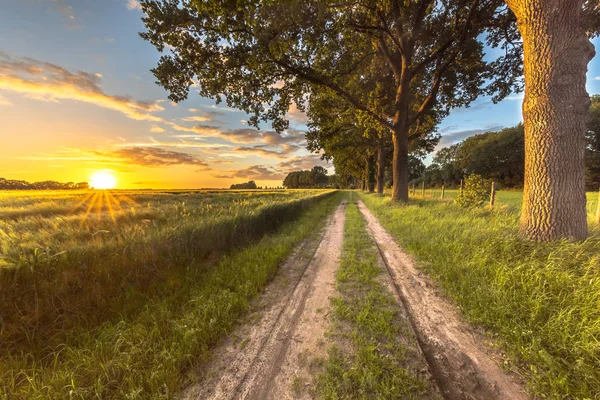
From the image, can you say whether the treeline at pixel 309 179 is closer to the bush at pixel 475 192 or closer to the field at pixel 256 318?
the bush at pixel 475 192

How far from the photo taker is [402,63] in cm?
1270

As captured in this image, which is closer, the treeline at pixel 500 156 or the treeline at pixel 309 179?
the treeline at pixel 500 156

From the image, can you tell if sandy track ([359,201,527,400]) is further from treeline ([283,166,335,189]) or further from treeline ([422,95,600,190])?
treeline ([283,166,335,189])

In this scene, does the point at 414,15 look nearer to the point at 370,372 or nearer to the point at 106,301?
the point at 370,372

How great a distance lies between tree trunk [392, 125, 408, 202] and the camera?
44.6ft

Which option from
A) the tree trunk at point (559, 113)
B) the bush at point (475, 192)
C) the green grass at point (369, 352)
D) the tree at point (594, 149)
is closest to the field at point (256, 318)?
the green grass at point (369, 352)

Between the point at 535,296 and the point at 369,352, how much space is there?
284 centimetres

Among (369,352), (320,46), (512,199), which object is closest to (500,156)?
(512,199)

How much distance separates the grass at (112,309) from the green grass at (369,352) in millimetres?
1514

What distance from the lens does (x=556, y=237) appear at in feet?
14.1

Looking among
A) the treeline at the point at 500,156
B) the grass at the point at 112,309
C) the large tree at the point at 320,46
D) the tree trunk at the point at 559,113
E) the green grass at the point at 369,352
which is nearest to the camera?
the green grass at the point at 369,352

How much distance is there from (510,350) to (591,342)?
0.78 meters

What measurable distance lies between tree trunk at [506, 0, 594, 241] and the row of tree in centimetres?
2

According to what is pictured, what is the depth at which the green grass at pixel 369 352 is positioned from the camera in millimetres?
1947
